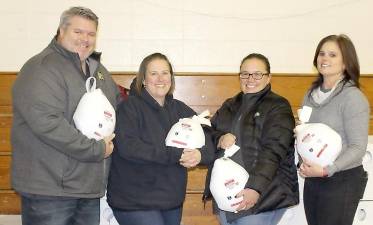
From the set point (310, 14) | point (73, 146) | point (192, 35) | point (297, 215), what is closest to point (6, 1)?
point (192, 35)

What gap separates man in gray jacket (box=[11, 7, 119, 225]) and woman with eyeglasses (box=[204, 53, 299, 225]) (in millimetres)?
570

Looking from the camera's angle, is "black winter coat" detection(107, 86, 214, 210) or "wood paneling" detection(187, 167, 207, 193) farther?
"wood paneling" detection(187, 167, 207, 193)

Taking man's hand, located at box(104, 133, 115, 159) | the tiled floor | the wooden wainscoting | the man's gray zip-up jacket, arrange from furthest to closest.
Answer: the wooden wainscoting, the tiled floor, man's hand, located at box(104, 133, 115, 159), the man's gray zip-up jacket

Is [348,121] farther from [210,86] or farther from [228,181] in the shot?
[210,86]

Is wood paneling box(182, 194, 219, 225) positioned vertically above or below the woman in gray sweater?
below

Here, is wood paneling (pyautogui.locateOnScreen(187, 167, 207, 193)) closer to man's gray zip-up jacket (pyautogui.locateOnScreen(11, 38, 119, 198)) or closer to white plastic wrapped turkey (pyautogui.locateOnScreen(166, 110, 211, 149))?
white plastic wrapped turkey (pyautogui.locateOnScreen(166, 110, 211, 149))

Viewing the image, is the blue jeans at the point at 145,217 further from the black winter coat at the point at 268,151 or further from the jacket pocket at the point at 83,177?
the black winter coat at the point at 268,151

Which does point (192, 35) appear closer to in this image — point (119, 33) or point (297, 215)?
point (119, 33)

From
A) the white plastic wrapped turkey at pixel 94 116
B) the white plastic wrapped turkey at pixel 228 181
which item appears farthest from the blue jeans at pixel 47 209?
the white plastic wrapped turkey at pixel 228 181

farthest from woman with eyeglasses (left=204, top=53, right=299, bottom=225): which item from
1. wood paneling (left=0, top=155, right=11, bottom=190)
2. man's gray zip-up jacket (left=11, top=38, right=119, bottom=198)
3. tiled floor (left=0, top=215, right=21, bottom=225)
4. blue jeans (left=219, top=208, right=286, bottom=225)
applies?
wood paneling (left=0, top=155, right=11, bottom=190)

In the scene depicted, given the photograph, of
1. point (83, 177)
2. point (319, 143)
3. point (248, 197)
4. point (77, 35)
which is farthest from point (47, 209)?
point (319, 143)

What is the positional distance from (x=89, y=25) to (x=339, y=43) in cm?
108

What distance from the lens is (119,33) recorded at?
3156 mm

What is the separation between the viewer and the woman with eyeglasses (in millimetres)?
1785
